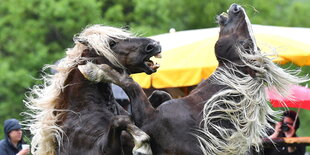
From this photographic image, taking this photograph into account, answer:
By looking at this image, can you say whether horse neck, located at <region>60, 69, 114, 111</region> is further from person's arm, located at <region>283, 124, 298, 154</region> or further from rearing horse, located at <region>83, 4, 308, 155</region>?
person's arm, located at <region>283, 124, 298, 154</region>

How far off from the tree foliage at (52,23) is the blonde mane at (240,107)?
50.7 feet

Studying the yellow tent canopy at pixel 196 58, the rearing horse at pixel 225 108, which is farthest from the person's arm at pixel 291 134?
the rearing horse at pixel 225 108

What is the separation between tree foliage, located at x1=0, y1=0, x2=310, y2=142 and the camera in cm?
2217

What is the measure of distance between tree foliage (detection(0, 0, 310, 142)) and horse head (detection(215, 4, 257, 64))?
15279 mm

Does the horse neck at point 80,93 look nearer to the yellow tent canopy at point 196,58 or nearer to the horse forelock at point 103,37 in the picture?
the horse forelock at point 103,37

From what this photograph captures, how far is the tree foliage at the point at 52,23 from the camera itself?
22.2m

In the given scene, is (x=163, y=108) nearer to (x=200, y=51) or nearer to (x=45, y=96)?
(x=45, y=96)

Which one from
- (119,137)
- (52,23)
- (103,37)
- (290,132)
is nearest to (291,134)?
(290,132)

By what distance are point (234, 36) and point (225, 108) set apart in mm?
627

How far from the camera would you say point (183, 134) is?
597 centimetres

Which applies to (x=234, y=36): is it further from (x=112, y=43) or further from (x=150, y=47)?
(x=112, y=43)

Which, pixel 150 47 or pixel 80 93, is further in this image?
pixel 80 93

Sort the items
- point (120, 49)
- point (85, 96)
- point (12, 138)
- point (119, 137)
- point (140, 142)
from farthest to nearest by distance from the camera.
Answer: point (12, 138) → point (85, 96) → point (120, 49) → point (119, 137) → point (140, 142)

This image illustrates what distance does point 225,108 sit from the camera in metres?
5.97
